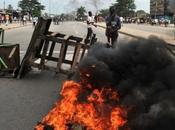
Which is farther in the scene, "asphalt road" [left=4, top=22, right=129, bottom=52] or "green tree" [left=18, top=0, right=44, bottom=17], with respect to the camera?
"green tree" [left=18, top=0, right=44, bottom=17]

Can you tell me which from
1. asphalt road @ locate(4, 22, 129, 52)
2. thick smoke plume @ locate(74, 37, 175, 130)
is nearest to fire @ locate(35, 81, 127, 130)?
thick smoke plume @ locate(74, 37, 175, 130)

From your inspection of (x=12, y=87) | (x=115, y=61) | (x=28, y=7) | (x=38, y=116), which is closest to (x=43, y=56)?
(x=12, y=87)

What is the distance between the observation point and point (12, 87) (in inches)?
448

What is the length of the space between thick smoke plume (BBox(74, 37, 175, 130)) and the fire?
0.12 metres

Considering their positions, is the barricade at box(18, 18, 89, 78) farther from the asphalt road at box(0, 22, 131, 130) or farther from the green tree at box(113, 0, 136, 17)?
the green tree at box(113, 0, 136, 17)

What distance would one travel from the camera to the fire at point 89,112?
225 inches

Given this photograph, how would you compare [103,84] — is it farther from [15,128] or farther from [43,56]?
[43,56]

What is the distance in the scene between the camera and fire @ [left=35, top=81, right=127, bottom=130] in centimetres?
571

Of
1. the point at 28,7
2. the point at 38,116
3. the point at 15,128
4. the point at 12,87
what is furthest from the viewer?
the point at 28,7

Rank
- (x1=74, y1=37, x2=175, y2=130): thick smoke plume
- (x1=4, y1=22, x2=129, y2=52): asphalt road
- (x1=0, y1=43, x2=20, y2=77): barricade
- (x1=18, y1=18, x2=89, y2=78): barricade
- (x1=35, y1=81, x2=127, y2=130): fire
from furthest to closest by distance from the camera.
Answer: (x1=4, y1=22, x2=129, y2=52): asphalt road → (x1=0, y1=43, x2=20, y2=77): barricade → (x1=18, y1=18, x2=89, y2=78): barricade → (x1=35, y1=81, x2=127, y2=130): fire → (x1=74, y1=37, x2=175, y2=130): thick smoke plume

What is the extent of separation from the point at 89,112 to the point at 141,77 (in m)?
0.76

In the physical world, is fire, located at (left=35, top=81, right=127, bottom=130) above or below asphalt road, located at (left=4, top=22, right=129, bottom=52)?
above

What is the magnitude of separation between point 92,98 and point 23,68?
6890 millimetres

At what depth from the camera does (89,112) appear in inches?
230
